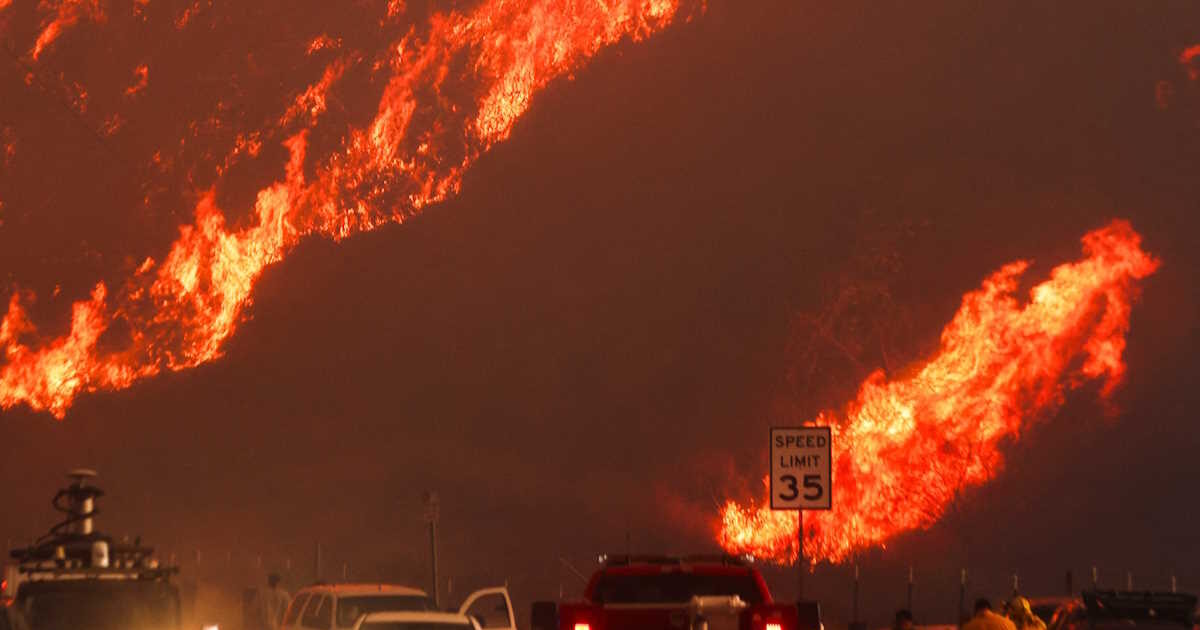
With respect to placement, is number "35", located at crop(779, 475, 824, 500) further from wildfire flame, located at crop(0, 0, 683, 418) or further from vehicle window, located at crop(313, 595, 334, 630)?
wildfire flame, located at crop(0, 0, 683, 418)

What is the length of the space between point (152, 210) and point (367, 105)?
5478mm

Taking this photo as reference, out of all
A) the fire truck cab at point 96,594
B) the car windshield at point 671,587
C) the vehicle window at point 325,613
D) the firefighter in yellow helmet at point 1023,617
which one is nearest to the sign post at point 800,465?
the firefighter in yellow helmet at point 1023,617

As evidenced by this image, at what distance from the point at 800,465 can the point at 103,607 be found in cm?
785

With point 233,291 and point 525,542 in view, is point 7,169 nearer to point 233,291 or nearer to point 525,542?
point 233,291

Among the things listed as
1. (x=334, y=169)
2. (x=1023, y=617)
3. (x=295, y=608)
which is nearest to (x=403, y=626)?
(x=295, y=608)

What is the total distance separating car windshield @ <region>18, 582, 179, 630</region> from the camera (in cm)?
2127

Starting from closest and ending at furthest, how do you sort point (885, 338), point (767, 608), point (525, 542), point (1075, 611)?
point (767, 608) < point (1075, 611) < point (885, 338) < point (525, 542)

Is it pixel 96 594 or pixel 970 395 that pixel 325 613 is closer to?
pixel 96 594

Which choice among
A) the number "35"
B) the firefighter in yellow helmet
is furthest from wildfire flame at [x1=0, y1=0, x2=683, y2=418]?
the firefighter in yellow helmet

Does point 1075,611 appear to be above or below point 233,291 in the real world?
below

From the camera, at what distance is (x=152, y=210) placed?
4441cm

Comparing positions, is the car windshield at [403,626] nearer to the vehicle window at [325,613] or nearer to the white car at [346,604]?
the white car at [346,604]

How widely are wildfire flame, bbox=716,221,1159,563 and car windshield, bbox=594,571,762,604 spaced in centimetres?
2157

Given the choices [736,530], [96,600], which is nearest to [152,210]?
[736,530]
